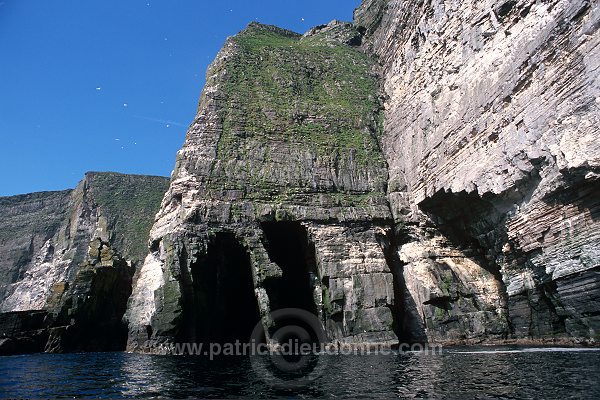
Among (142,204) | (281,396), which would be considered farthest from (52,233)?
(281,396)

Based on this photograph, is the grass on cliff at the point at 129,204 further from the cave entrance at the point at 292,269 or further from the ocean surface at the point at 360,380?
the ocean surface at the point at 360,380

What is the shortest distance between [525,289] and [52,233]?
99606mm

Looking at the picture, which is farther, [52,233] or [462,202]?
[52,233]

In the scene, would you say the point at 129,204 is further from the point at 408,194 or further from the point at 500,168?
the point at 500,168

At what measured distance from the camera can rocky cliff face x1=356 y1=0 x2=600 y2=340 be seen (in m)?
20.8

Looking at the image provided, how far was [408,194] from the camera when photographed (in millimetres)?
36500

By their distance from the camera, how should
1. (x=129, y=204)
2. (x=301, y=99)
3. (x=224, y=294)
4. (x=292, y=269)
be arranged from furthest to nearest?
(x=129, y=204) < (x=301, y=99) < (x=292, y=269) < (x=224, y=294)

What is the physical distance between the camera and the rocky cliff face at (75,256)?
44375 mm

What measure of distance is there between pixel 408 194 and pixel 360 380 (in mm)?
23446

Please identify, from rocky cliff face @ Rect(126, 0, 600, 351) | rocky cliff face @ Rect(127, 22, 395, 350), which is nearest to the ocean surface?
rocky cliff face @ Rect(126, 0, 600, 351)

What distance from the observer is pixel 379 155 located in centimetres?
4141

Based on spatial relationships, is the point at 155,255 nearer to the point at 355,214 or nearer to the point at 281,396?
the point at 355,214

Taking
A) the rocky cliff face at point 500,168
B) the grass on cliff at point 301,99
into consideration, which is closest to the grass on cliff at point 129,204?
the grass on cliff at point 301,99

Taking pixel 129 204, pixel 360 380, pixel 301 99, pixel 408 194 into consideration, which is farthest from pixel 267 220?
pixel 129 204
